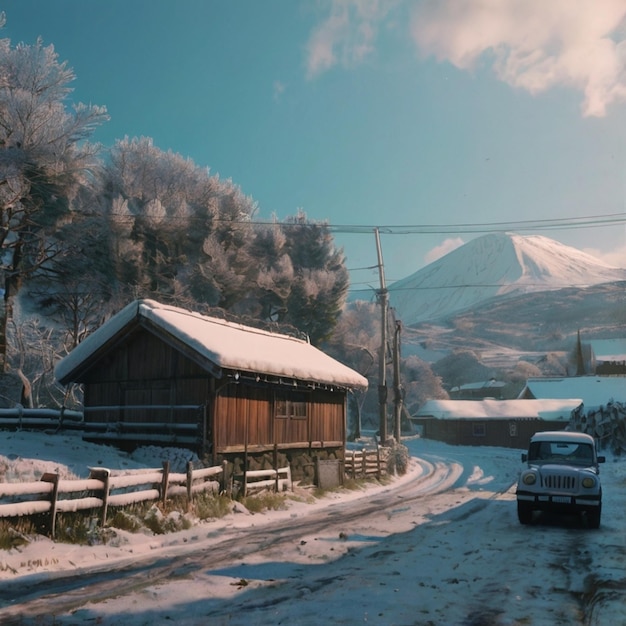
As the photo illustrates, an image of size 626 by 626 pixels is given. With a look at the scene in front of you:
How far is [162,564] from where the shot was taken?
1023 centimetres

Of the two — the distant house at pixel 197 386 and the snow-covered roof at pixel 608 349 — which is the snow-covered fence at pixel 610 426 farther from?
the snow-covered roof at pixel 608 349

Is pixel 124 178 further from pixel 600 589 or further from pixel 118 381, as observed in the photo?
pixel 600 589

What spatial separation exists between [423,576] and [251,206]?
40.0 metres

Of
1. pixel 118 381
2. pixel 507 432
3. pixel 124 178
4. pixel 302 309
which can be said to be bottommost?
pixel 507 432

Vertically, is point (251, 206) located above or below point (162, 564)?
above

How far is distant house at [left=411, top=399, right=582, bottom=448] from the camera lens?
59.4 metres

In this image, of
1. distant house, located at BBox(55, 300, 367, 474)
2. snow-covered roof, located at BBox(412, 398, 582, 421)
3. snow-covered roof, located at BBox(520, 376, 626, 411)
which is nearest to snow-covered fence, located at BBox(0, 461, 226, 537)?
distant house, located at BBox(55, 300, 367, 474)

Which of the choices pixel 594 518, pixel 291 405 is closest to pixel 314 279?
pixel 291 405

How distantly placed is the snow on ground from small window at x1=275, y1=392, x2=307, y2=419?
174 inches

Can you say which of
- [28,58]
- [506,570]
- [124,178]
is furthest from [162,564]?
[124,178]

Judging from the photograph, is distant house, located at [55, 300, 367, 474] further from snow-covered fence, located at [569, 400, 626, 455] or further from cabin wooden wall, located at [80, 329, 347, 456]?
snow-covered fence, located at [569, 400, 626, 455]

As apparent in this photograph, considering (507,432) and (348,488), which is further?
(507,432)

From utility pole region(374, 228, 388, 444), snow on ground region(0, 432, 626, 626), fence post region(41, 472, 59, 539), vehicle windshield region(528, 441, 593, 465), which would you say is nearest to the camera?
snow on ground region(0, 432, 626, 626)

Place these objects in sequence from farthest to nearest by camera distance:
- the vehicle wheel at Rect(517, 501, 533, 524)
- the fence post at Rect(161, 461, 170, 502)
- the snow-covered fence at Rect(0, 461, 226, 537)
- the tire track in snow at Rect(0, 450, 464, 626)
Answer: the vehicle wheel at Rect(517, 501, 533, 524), the fence post at Rect(161, 461, 170, 502), the snow-covered fence at Rect(0, 461, 226, 537), the tire track in snow at Rect(0, 450, 464, 626)
